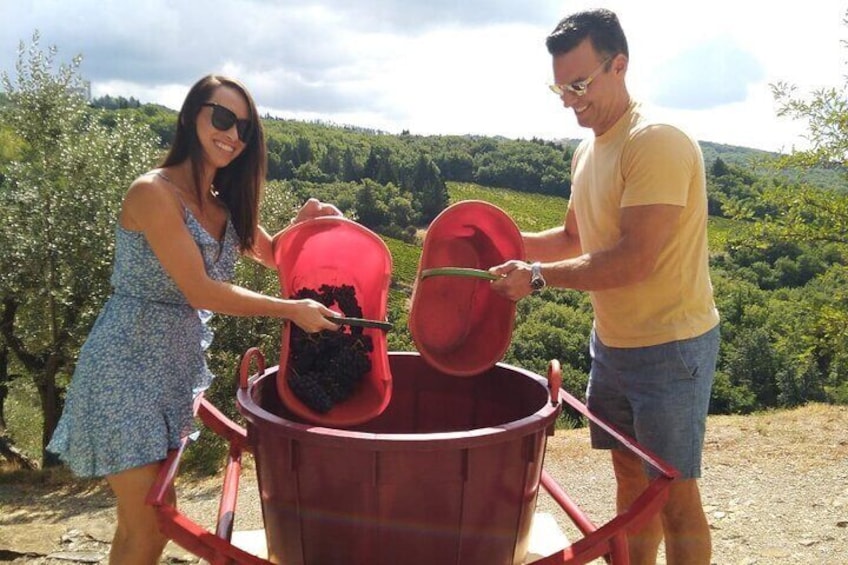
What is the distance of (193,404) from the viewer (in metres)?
2.11

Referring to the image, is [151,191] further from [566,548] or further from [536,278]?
[566,548]

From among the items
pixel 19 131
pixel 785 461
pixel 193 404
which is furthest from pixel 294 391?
pixel 19 131

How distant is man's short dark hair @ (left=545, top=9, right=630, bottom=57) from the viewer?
2.09 metres

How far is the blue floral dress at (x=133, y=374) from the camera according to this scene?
6.30 ft

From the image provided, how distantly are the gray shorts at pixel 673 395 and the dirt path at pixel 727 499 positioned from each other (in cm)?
240

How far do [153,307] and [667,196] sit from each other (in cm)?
150

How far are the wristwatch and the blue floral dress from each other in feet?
3.09

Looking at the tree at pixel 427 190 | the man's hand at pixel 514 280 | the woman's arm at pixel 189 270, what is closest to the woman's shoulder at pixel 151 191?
the woman's arm at pixel 189 270

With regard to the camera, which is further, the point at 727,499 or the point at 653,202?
the point at 727,499

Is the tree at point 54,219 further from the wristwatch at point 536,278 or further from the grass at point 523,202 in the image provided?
the grass at point 523,202

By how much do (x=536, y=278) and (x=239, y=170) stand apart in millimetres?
1026

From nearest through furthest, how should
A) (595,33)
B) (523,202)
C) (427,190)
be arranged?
(595,33) → (427,190) → (523,202)

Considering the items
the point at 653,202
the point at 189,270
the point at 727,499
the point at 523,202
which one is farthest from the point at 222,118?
the point at 523,202

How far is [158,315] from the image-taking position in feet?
6.57
